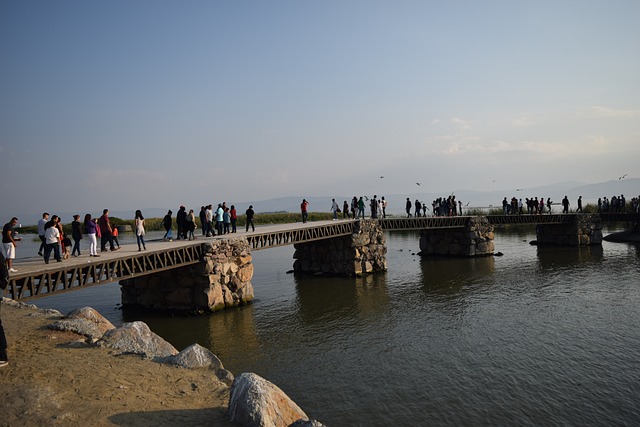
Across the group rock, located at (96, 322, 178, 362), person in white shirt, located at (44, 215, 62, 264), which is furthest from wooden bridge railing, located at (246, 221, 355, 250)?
rock, located at (96, 322, 178, 362)

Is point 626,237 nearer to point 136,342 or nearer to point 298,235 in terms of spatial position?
point 298,235

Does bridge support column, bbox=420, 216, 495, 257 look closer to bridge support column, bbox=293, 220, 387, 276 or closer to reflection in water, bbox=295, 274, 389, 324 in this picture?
bridge support column, bbox=293, 220, 387, 276

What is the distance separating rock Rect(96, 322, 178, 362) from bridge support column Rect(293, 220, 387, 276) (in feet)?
73.9

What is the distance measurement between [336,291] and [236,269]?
307 inches

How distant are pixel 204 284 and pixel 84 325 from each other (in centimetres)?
1027

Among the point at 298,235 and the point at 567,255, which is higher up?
the point at 298,235

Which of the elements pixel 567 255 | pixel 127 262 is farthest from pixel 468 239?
pixel 127 262

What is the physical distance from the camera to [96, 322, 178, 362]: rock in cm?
1037

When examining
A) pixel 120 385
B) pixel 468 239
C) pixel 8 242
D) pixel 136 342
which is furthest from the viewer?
pixel 468 239

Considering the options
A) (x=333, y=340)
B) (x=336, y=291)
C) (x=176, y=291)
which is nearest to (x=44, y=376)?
(x=333, y=340)

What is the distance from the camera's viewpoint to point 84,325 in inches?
455

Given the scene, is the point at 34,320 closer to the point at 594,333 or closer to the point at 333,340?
the point at 333,340

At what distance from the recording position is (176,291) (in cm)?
2228

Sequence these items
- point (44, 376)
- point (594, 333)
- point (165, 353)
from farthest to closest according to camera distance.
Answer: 1. point (594, 333)
2. point (165, 353)
3. point (44, 376)
